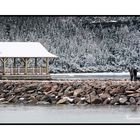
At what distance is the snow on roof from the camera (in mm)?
53594

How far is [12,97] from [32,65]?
0.65 meters

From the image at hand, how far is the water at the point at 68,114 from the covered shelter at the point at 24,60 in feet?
1.75

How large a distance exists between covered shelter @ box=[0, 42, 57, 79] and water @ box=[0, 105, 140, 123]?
0.53 m

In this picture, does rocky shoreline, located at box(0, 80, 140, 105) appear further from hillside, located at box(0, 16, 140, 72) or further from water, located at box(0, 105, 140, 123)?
hillside, located at box(0, 16, 140, 72)

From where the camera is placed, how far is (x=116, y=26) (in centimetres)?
5375

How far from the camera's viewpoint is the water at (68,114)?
2104 inches

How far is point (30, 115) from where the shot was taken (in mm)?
53594

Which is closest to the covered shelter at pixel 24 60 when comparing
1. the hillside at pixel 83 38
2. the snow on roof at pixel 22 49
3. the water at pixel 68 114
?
the snow on roof at pixel 22 49

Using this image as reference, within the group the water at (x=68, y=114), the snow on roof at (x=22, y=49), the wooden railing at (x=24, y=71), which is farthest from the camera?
the wooden railing at (x=24, y=71)

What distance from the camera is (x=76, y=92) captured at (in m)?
53.9

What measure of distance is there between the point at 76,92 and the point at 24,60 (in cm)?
100

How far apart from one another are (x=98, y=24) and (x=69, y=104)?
1.39 m

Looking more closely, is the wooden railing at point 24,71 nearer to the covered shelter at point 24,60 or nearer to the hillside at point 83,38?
the covered shelter at point 24,60

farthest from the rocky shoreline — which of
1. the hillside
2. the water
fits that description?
the hillside
